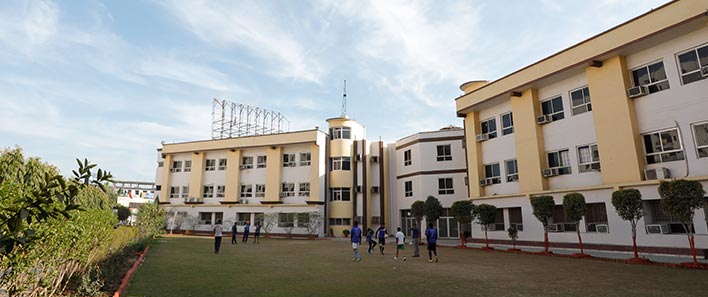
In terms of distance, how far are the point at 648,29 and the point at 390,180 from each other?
24.2 m

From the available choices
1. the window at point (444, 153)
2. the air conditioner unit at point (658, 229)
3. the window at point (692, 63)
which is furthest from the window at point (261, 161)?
the window at point (692, 63)

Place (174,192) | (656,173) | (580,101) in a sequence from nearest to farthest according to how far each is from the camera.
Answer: (656,173) < (580,101) < (174,192)

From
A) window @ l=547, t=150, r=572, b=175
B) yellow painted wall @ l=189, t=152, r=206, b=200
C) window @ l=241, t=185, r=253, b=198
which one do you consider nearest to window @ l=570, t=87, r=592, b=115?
window @ l=547, t=150, r=572, b=175

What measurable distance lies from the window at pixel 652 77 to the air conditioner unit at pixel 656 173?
3.50 m

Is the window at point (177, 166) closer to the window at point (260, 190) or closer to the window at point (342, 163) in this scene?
the window at point (260, 190)

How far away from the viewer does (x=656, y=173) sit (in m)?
15.9

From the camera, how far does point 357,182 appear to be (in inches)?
1439

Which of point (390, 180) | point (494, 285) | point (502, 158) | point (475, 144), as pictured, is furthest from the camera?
point (390, 180)

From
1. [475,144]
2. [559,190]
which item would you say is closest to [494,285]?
[559,190]

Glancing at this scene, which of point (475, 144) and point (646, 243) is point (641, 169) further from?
point (475, 144)

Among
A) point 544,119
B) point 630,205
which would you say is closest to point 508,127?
point 544,119

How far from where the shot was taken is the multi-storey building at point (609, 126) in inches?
608

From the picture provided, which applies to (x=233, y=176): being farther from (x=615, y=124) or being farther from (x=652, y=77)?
(x=652, y=77)

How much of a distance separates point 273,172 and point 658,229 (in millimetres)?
30335
